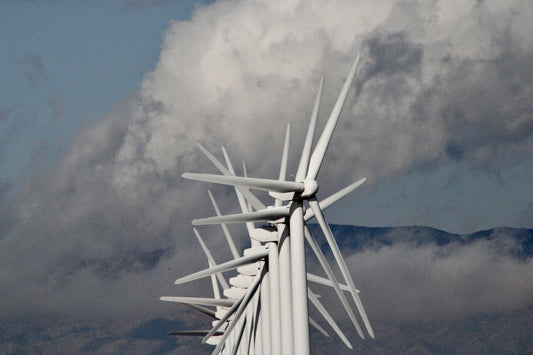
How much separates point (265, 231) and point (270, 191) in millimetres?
4386

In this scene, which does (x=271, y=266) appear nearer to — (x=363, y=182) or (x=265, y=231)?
(x=265, y=231)

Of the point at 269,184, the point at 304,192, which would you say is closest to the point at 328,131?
the point at 304,192

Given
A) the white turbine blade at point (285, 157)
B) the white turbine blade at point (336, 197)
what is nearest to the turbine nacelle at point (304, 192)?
the white turbine blade at point (336, 197)

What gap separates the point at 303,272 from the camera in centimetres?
4434

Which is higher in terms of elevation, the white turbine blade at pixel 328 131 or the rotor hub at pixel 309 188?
the white turbine blade at pixel 328 131

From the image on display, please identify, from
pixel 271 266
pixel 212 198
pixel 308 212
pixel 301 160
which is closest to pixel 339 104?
pixel 301 160

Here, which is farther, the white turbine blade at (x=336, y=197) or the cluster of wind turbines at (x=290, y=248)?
the white turbine blade at (x=336, y=197)

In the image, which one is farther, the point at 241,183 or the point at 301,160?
the point at 301,160

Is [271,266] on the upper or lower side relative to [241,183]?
lower

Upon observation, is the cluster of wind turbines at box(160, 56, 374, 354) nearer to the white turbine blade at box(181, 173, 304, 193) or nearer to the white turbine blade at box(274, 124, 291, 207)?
the white turbine blade at box(181, 173, 304, 193)

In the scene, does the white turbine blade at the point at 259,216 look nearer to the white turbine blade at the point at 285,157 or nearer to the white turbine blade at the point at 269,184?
the white turbine blade at the point at 269,184

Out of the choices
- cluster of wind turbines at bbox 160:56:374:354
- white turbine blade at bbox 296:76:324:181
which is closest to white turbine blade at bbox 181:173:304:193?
cluster of wind turbines at bbox 160:56:374:354

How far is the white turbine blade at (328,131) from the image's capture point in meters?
46.0

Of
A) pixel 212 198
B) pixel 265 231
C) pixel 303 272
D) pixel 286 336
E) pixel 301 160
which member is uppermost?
pixel 212 198
